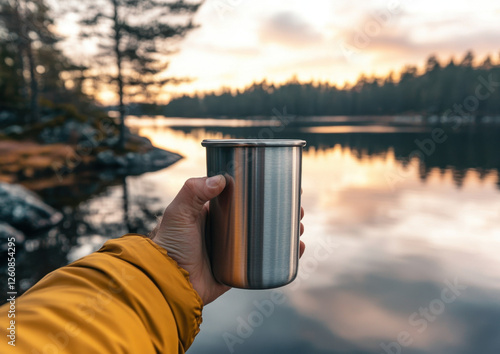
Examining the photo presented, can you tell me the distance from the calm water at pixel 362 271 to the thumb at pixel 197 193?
3128 mm

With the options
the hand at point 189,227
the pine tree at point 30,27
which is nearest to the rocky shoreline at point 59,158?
the pine tree at point 30,27

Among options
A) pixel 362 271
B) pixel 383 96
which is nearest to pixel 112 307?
pixel 362 271

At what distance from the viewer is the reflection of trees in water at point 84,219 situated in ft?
19.5

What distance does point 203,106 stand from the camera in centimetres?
10894

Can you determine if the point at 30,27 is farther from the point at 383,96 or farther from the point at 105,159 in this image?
the point at 383,96

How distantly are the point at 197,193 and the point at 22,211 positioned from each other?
7.24m

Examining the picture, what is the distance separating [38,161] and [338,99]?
9491cm

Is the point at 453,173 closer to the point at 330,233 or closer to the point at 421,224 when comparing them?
the point at 421,224

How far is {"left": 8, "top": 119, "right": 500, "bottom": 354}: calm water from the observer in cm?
447

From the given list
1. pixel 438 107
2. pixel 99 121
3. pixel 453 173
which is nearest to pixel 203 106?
pixel 438 107

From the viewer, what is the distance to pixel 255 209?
1679 millimetres

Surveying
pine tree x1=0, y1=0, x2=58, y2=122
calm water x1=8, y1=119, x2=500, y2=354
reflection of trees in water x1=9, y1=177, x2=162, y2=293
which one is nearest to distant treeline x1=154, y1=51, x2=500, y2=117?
pine tree x1=0, y1=0, x2=58, y2=122

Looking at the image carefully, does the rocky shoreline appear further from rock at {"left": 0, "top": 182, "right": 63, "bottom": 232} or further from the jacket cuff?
the jacket cuff

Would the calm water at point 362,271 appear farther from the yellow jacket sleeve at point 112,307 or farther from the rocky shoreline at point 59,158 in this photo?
the yellow jacket sleeve at point 112,307
